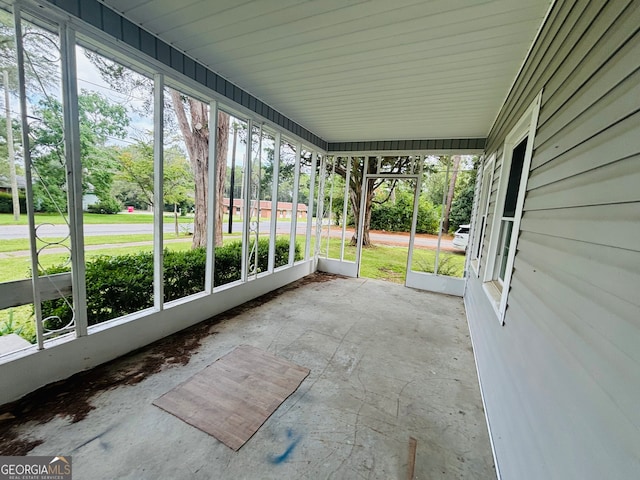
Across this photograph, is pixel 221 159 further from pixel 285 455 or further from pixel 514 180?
pixel 514 180

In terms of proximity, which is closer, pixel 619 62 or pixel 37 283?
pixel 619 62

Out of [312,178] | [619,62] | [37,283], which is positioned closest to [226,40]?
[37,283]

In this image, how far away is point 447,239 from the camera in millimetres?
4953

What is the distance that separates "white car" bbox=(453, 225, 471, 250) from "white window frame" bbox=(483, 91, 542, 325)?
2.23 m

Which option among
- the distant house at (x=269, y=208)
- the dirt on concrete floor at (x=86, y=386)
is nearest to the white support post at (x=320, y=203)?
the distant house at (x=269, y=208)

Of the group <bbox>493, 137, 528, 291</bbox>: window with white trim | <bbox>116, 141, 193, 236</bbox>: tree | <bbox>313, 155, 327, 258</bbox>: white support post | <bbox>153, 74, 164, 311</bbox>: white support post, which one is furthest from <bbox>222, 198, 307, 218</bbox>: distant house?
<bbox>493, 137, 528, 291</bbox>: window with white trim

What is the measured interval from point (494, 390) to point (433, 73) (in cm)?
282

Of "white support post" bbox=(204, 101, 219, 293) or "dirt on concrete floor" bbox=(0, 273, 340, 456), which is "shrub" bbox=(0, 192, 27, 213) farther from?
"white support post" bbox=(204, 101, 219, 293)

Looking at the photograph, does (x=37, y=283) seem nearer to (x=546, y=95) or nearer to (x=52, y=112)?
(x=52, y=112)

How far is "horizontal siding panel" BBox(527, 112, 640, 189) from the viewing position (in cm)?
78

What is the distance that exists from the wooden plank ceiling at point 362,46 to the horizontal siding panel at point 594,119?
0.98 m

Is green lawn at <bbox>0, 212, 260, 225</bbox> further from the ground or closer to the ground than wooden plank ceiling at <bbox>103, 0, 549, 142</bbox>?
closer to the ground

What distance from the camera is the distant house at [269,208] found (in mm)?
3717

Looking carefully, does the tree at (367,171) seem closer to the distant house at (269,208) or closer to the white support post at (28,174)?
the distant house at (269,208)
